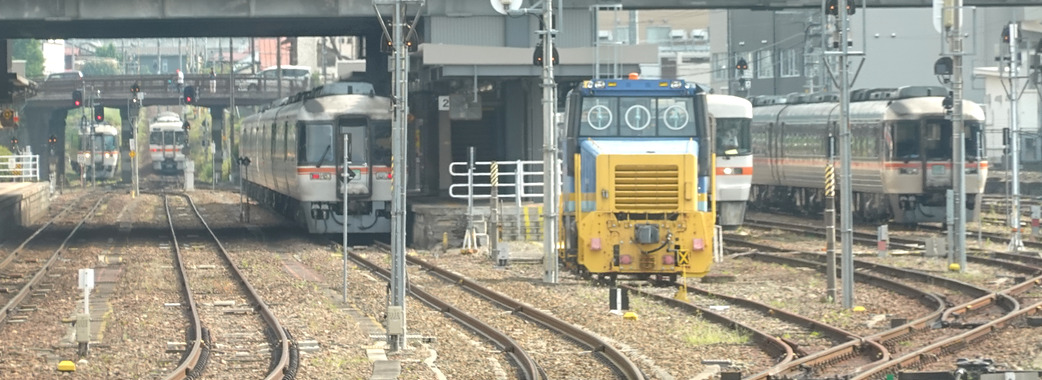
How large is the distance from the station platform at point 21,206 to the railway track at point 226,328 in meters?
10.1

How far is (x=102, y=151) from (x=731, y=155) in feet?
200

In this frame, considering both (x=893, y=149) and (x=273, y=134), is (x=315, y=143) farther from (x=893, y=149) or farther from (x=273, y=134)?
(x=893, y=149)

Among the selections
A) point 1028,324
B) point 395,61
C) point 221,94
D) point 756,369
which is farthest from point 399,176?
point 221,94

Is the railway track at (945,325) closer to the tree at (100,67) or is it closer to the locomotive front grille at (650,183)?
the locomotive front grille at (650,183)

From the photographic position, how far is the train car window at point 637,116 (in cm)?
2203

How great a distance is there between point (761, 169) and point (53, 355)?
104 feet

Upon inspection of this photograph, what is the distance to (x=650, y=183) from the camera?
21.3m

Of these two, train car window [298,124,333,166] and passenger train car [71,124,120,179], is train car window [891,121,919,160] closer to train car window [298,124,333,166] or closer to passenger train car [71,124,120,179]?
train car window [298,124,333,166]

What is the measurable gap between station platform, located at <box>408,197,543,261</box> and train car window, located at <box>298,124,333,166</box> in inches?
90.5

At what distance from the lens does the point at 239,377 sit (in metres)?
14.7

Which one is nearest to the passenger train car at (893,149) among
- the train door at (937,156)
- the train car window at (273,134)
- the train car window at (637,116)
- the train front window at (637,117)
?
the train door at (937,156)

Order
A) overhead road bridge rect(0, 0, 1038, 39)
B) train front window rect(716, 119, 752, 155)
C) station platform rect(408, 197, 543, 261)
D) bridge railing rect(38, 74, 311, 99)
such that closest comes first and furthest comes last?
station platform rect(408, 197, 543, 261)
overhead road bridge rect(0, 0, 1038, 39)
train front window rect(716, 119, 752, 155)
bridge railing rect(38, 74, 311, 99)

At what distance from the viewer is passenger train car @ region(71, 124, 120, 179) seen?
87.3 m

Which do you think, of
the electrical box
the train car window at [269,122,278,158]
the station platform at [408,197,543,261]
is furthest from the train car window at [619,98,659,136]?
the train car window at [269,122,278,158]
